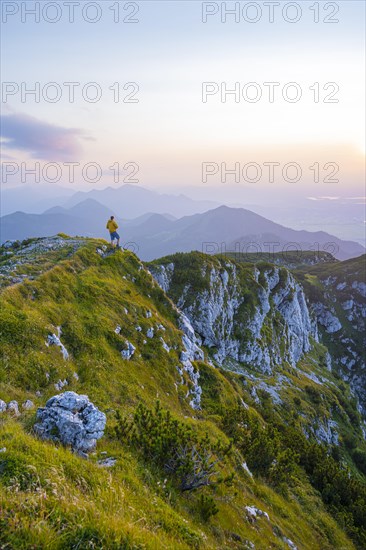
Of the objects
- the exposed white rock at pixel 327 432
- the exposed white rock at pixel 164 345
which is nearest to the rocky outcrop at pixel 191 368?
the exposed white rock at pixel 164 345

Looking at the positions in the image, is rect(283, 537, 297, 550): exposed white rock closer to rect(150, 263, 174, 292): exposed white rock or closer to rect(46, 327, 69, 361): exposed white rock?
rect(46, 327, 69, 361): exposed white rock

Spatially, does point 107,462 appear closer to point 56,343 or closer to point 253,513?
point 253,513

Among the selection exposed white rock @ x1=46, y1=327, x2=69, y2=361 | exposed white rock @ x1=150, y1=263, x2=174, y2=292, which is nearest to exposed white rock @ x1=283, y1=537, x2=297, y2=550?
exposed white rock @ x1=46, y1=327, x2=69, y2=361

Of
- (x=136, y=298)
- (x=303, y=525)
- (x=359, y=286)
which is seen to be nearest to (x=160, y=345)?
(x=136, y=298)

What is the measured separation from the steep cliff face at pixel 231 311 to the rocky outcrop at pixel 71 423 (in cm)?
5207

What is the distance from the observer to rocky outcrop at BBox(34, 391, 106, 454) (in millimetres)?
9867

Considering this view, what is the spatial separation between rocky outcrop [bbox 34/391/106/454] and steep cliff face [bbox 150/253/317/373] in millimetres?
52074

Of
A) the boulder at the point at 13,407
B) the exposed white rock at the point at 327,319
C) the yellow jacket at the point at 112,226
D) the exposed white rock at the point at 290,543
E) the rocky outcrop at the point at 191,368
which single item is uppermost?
the yellow jacket at the point at 112,226

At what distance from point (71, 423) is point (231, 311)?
6866 centimetres

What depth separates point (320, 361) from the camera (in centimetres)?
11762

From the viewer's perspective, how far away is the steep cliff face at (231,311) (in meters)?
66.6

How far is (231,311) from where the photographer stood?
76625mm

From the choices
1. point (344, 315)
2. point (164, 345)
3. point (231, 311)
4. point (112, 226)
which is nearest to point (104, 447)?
point (164, 345)

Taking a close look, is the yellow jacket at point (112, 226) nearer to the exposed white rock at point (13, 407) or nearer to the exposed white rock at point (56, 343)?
the exposed white rock at point (56, 343)
